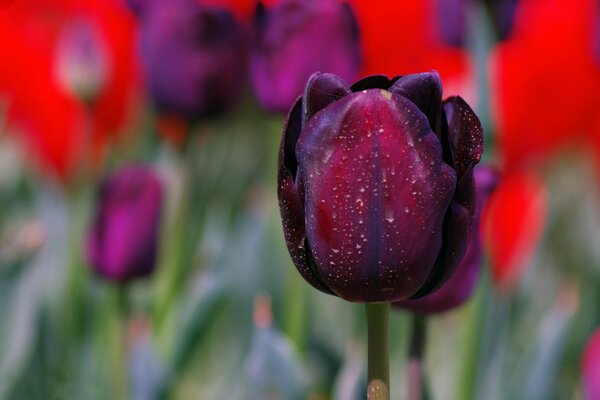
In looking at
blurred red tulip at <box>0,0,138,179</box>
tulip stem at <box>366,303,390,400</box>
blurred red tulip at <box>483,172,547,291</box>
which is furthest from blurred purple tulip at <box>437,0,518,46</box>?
tulip stem at <box>366,303,390,400</box>

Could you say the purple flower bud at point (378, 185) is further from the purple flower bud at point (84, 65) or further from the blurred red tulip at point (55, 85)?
the blurred red tulip at point (55, 85)

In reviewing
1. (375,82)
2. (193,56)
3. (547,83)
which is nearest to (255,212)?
(193,56)

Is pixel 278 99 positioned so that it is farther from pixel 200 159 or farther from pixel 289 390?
pixel 200 159

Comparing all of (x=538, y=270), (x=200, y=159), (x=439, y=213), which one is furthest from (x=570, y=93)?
(x=439, y=213)

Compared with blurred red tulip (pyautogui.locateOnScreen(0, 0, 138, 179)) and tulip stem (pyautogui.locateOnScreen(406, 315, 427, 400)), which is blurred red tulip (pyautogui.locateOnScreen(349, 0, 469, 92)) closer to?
blurred red tulip (pyautogui.locateOnScreen(0, 0, 138, 179))

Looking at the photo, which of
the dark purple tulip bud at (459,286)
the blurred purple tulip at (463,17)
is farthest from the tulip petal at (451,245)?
the blurred purple tulip at (463,17)

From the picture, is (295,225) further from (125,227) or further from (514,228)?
(514,228)
